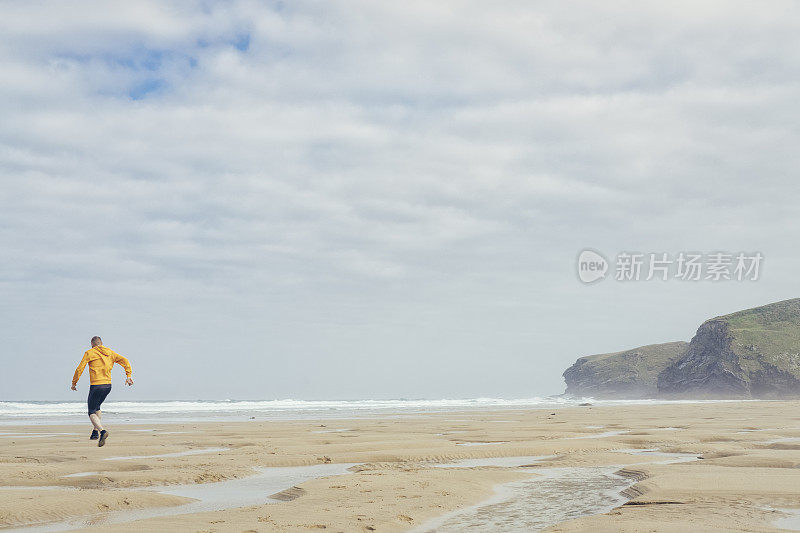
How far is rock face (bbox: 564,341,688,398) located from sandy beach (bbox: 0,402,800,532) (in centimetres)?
12293

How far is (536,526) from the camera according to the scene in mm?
6430

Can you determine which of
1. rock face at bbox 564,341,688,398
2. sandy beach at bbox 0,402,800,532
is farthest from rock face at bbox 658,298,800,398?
sandy beach at bbox 0,402,800,532

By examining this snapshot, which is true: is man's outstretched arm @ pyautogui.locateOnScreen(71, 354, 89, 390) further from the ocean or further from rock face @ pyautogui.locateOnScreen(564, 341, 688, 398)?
rock face @ pyautogui.locateOnScreen(564, 341, 688, 398)

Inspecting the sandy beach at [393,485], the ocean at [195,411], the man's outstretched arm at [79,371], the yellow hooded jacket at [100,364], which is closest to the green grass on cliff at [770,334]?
the ocean at [195,411]

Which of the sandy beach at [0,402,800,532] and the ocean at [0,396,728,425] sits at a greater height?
the sandy beach at [0,402,800,532]

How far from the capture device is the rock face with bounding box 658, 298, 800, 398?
3780 inches

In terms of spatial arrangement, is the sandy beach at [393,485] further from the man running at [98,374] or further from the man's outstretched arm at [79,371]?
the man's outstretched arm at [79,371]

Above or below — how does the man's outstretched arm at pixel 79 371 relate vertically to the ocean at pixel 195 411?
above

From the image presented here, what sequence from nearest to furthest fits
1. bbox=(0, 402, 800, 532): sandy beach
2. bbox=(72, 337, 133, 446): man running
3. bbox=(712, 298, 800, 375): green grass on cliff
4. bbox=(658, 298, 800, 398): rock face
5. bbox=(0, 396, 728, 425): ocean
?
bbox=(0, 402, 800, 532): sandy beach < bbox=(72, 337, 133, 446): man running < bbox=(0, 396, 728, 425): ocean < bbox=(658, 298, 800, 398): rock face < bbox=(712, 298, 800, 375): green grass on cliff

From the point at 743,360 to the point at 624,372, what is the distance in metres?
42.5

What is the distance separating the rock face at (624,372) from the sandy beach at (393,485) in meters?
123

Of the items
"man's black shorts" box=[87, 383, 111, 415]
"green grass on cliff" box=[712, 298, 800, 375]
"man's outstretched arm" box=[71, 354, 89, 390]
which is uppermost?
"green grass on cliff" box=[712, 298, 800, 375]

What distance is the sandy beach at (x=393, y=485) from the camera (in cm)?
664

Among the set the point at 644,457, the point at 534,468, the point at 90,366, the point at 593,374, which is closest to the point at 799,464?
the point at 644,457
